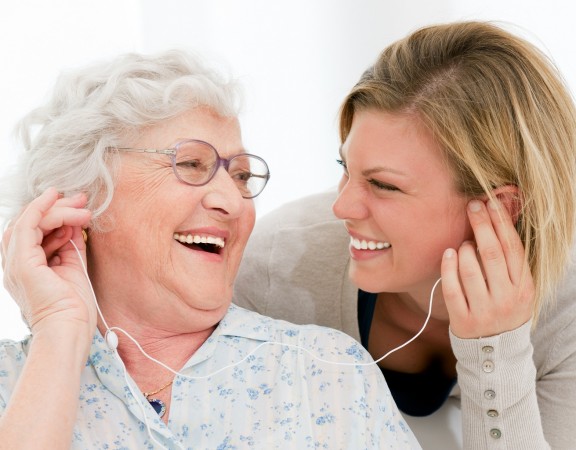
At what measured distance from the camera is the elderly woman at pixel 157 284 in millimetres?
1573

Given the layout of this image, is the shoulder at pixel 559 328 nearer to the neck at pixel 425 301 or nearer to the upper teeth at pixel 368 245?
the neck at pixel 425 301

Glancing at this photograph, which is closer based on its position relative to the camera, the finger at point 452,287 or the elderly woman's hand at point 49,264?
the elderly woman's hand at point 49,264

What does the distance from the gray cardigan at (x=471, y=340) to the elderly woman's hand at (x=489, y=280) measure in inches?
1.4

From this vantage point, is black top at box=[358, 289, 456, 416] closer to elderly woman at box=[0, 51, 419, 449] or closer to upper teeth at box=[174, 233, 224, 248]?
elderly woman at box=[0, 51, 419, 449]

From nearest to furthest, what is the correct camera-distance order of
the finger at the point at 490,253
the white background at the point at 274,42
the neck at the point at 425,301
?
the finger at the point at 490,253 < the neck at the point at 425,301 < the white background at the point at 274,42

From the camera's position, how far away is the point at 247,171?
1.80m

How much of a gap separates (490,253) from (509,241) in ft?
0.18

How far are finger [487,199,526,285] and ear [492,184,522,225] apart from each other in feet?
0.08

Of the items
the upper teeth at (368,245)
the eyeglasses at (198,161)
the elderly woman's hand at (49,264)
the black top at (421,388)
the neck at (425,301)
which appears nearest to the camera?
the elderly woman's hand at (49,264)

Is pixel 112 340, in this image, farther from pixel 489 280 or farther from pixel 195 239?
pixel 489 280

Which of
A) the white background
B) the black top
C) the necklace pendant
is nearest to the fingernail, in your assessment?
the black top

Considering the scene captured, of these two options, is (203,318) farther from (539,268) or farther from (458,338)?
(539,268)

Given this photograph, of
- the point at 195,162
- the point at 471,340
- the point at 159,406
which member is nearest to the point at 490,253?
the point at 471,340

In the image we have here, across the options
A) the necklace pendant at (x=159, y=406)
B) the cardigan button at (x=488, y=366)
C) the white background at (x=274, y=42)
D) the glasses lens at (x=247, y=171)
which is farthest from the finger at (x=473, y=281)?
the white background at (x=274, y=42)
